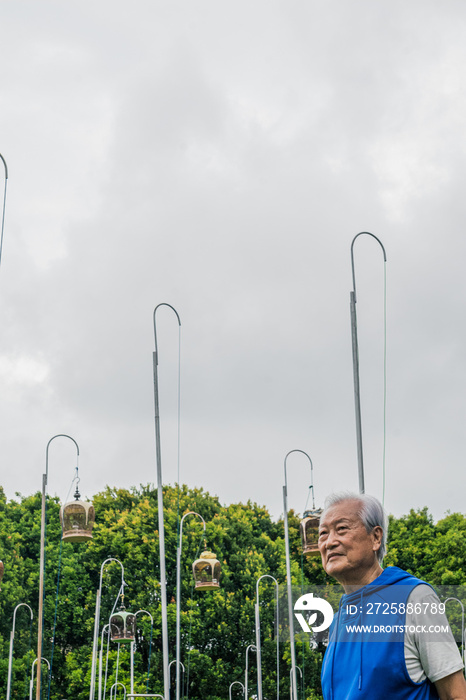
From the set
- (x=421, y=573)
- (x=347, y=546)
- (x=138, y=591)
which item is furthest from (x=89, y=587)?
(x=347, y=546)

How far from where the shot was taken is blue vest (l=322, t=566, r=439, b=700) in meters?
3.46

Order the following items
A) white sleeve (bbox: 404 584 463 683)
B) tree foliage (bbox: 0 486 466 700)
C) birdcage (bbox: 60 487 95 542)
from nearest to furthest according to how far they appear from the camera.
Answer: white sleeve (bbox: 404 584 463 683) < birdcage (bbox: 60 487 95 542) < tree foliage (bbox: 0 486 466 700)

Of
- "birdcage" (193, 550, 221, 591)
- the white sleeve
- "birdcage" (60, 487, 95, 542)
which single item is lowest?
the white sleeve

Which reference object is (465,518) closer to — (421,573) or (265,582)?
(421,573)

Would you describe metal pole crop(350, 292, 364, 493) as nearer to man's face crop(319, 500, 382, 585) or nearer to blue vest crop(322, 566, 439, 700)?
man's face crop(319, 500, 382, 585)

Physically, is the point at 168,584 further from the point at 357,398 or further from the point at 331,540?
the point at 331,540

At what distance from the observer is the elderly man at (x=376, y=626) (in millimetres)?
3434

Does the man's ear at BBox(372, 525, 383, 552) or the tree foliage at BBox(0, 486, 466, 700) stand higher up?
the tree foliage at BBox(0, 486, 466, 700)

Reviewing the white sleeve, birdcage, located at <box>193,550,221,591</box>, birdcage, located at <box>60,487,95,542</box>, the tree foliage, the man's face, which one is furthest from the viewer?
the tree foliage

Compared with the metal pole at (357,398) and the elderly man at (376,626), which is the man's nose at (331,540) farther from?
the metal pole at (357,398)

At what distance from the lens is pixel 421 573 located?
4347 cm

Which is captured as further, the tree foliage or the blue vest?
the tree foliage

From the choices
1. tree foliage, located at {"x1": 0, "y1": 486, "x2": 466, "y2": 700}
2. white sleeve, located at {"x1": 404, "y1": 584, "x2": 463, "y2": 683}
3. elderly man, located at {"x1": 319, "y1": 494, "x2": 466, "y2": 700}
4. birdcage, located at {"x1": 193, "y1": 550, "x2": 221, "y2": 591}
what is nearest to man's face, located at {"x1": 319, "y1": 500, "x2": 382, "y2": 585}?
elderly man, located at {"x1": 319, "y1": 494, "x2": 466, "y2": 700}

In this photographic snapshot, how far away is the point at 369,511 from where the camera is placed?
13.0 ft
